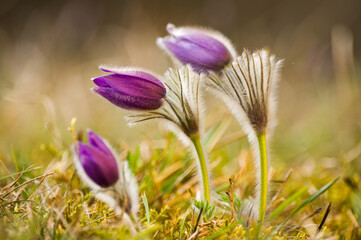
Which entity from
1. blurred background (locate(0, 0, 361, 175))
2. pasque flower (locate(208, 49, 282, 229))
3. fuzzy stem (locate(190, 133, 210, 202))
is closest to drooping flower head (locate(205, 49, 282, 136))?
pasque flower (locate(208, 49, 282, 229))

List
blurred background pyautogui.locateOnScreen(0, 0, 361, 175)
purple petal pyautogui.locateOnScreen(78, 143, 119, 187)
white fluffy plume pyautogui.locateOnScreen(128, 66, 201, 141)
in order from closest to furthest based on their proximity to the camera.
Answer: purple petal pyautogui.locateOnScreen(78, 143, 119, 187)
white fluffy plume pyautogui.locateOnScreen(128, 66, 201, 141)
blurred background pyautogui.locateOnScreen(0, 0, 361, 175)

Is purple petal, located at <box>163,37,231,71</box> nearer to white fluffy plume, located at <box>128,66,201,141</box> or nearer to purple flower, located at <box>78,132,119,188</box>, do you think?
white fluffy plume, located at <box>128,66,201,141</box>

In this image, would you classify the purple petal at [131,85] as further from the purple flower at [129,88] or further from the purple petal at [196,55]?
the purple petal at [196,55]

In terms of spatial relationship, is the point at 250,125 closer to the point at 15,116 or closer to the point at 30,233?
the point at 30,233

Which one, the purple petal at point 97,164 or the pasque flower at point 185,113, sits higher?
the pasque flower at point 185,113

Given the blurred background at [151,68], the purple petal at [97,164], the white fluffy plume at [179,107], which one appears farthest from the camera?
the blurred background at [151,68]

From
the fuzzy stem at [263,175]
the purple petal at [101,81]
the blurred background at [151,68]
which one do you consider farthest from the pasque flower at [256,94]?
the blurred background at [151,68]

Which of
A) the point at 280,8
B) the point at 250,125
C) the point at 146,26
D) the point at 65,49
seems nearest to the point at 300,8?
the point at 280,8

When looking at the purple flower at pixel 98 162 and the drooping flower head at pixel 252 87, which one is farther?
the drooping flower head at pixel 252 87
